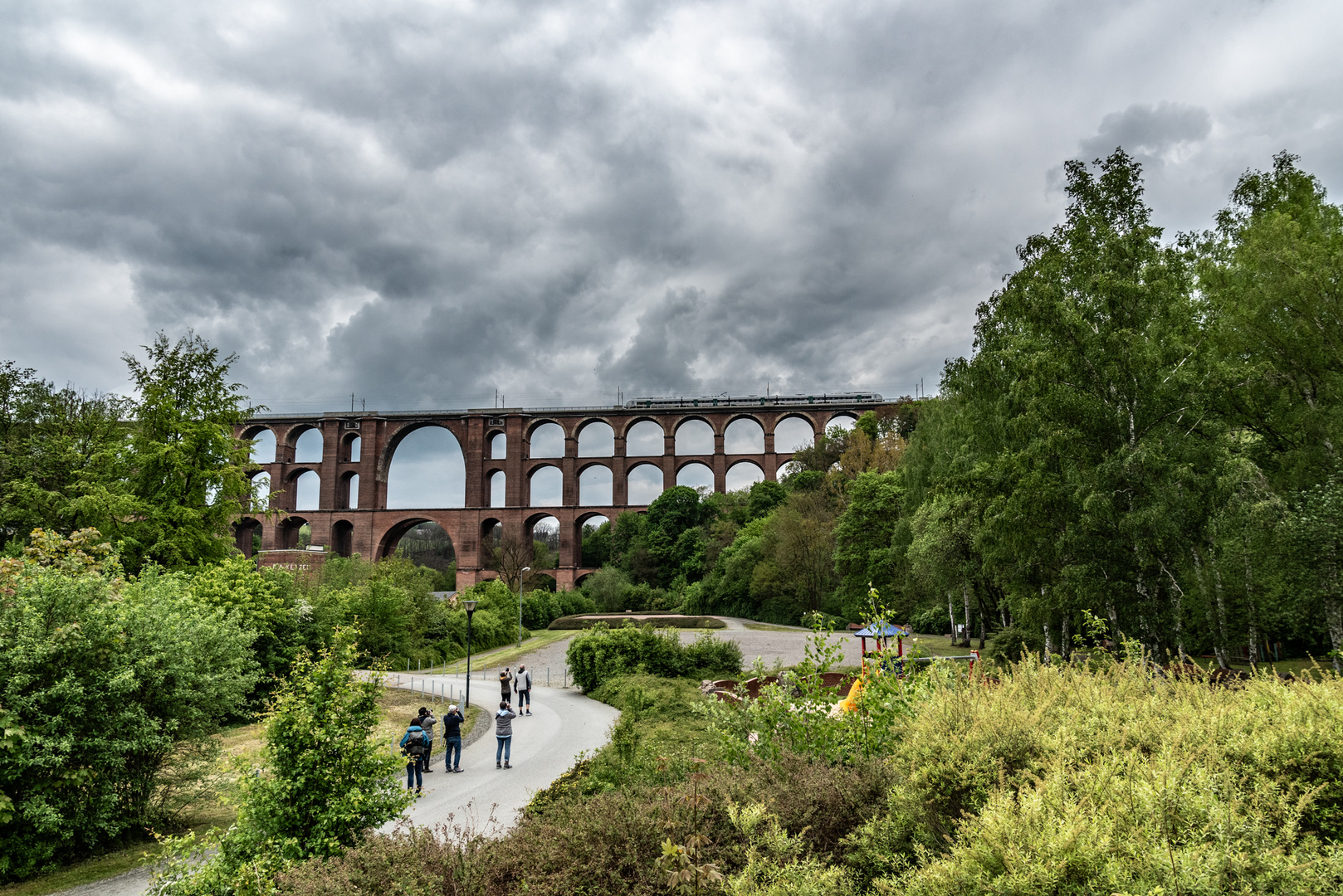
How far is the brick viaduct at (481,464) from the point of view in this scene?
59.0 meters

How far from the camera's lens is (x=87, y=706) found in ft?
23.9

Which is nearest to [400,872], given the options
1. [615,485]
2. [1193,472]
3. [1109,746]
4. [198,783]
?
[1109,746]

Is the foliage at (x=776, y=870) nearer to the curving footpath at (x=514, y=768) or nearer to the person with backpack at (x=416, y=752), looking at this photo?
the curving footpath at (x=514, y=768)

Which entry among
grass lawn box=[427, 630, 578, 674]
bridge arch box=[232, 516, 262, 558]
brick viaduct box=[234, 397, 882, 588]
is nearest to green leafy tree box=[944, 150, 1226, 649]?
grass lawn box=[427, 630, 578, 674]

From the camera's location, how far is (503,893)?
3582 mm

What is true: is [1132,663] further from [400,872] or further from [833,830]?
[400,872]

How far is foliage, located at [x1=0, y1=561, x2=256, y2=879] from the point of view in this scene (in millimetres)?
6781

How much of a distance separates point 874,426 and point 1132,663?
50609mm

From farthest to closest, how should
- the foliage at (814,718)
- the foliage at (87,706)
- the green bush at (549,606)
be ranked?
the green bush at (549,606)
the foliage at (87,706)
the foliage at (814,718)

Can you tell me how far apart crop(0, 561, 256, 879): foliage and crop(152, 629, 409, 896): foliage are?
3415 millimetres

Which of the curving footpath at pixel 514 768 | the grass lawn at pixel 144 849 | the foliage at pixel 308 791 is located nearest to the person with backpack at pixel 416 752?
the curving footpath at pixel 514 768

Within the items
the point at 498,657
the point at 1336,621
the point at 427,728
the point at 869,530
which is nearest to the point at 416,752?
the point at 427,728

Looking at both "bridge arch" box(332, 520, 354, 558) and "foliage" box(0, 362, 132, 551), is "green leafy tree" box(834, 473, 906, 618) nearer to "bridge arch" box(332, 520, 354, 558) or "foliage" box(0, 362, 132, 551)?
"foliage" box(0, 362, 132, 551)

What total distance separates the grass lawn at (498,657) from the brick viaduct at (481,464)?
21.5m
